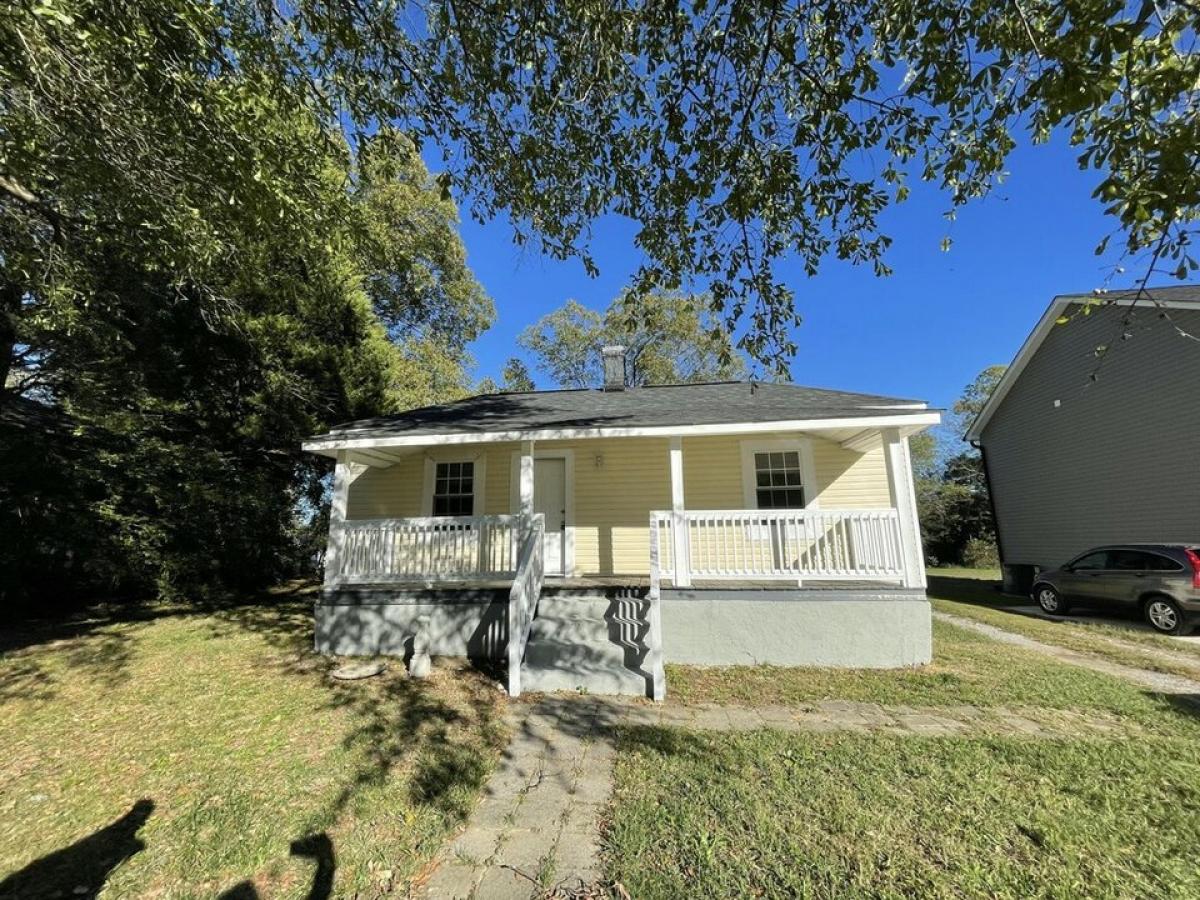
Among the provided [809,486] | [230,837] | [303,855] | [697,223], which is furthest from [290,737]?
[809,486]

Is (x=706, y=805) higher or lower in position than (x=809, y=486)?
lower

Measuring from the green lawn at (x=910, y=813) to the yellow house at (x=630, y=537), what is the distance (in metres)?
1.70

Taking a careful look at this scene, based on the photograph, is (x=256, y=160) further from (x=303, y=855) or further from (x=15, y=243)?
(x=303, y=855)

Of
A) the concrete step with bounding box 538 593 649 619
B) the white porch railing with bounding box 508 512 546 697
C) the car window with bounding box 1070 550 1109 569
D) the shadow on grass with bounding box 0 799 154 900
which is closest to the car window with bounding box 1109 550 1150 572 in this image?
the car window with bounding box 1070 550 1109 569

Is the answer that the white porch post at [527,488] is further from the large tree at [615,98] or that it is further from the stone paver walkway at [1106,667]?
the stone paver walkway at [1106,667]

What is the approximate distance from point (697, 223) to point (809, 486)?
566 cm

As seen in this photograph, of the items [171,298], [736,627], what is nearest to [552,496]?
[736,627]

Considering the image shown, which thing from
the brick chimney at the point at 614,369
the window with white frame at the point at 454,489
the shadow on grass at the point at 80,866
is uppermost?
the brick chimney at the point at 614,369

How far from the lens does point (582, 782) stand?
12.2 feet

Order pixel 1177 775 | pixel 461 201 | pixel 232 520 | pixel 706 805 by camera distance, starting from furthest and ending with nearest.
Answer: pixel 232 520 → pixel 461 201 → pixel 1177 775 → pixel 706 805

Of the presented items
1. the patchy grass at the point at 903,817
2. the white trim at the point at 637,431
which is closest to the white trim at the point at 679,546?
the white trim at the point at 637,431

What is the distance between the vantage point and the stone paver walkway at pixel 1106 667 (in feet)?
18.0

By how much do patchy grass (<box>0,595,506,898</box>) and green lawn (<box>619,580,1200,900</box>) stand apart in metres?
1.38

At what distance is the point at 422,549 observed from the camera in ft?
25.2
